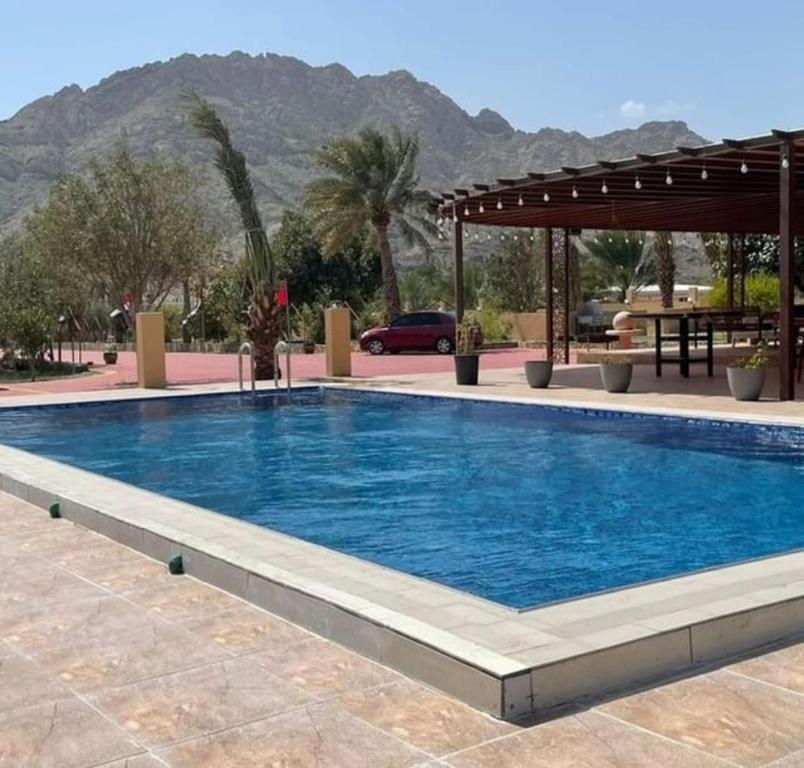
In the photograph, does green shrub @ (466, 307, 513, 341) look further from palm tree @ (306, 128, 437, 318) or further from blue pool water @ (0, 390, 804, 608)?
blue pool water @ (0, 390, 804, 608)

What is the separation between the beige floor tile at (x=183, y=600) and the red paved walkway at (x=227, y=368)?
15718 millimetres

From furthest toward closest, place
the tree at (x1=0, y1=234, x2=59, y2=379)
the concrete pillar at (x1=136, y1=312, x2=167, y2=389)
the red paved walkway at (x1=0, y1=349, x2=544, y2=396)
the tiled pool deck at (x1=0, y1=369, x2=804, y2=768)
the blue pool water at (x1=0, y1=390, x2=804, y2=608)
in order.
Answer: the tree at (x1=0, y1=234, x2=59, y2=379) → the red paved walkway at (x1=0, y1=349, x2=544, y2=396) → the concrete pillar at (x1=136, y1=312, x2=167, y2=389) → the blue pool water at (x1=0, y1=390, x2=804, y2=608) → the tiled pool deck at (x1=0, y1=369, x2=804, y2=768)

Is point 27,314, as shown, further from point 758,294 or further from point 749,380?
point 758,294

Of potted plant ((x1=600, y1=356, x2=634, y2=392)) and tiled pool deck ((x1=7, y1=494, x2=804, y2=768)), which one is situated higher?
potted plant ((x1=600, y1=356, x2=634, y2=392))

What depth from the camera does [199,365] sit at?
3023 cm

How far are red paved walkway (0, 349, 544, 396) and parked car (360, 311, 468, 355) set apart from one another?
68 cm

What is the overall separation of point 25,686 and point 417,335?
2857 centimetres

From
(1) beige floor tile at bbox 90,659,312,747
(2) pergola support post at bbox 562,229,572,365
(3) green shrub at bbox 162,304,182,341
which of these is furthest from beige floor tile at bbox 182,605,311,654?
(3) green shrub at bbox 162,304,182,341

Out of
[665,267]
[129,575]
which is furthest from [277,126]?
[129,575]

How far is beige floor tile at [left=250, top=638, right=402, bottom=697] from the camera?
4.34 metres

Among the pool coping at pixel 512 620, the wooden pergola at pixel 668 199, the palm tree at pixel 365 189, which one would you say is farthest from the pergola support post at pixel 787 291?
the palm tree at pixel 365 189

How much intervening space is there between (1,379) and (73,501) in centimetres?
2013

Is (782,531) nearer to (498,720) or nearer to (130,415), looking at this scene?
(498,720)

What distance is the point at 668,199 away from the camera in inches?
778
